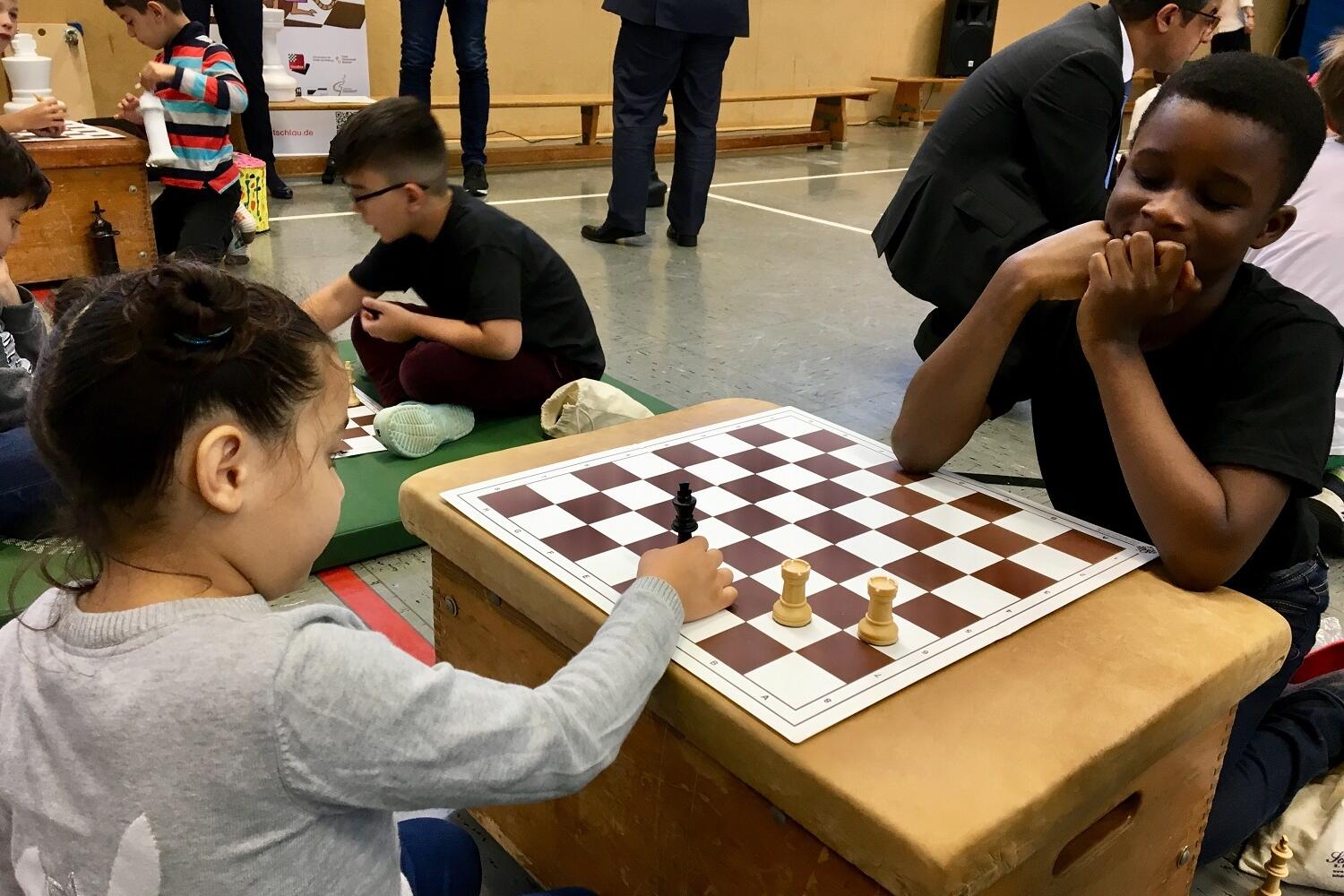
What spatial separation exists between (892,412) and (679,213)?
78.7 inches

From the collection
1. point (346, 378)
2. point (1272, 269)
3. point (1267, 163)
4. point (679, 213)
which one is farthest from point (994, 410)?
point (679, 213)

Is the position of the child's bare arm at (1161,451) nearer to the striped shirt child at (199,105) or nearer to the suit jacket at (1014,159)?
the suit jacket at (1014,159)

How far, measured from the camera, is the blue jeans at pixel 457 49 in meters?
4.70

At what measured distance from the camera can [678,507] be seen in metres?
1.06

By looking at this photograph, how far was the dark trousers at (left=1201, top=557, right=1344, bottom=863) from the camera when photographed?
1244mm

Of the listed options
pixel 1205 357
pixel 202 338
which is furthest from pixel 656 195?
pixel 202 338

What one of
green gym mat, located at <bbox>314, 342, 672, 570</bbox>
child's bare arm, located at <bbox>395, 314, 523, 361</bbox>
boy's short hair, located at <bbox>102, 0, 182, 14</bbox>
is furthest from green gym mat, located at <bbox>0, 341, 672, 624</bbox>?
boy's short hair, located at <bbox>102, 0, 182, 14</bbox>

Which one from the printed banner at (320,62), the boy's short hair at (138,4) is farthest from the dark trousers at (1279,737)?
the printed banner at (320,62)

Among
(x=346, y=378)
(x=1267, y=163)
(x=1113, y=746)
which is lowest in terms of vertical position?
(x=1113, y=746)

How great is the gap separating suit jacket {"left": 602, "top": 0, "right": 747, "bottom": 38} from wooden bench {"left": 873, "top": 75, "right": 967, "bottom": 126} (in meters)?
5.00

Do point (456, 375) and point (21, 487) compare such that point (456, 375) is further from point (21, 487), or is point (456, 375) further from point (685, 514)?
point (685, 514)

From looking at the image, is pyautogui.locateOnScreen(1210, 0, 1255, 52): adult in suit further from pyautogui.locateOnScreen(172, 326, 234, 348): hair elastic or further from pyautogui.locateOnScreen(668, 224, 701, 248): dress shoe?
pyautogui.locateOnScreen(172, 326, 234, 348): hair elastic

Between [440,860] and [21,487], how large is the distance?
3.88 feet

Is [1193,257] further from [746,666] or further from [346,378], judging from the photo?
[346,378]
